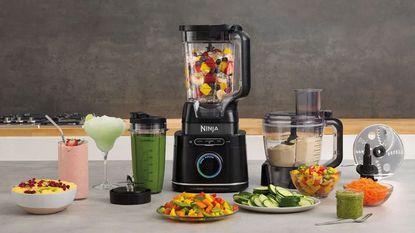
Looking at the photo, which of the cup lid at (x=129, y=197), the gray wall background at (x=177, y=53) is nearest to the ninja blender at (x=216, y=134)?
the cup lid at (x=129, y=197)

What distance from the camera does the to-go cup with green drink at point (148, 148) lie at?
250cm

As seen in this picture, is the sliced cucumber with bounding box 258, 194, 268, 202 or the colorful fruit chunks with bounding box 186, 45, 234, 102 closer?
the sliced cucumber with bounding box 258, 194, 268, 202

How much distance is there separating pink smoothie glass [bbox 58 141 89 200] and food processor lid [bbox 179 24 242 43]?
0.51 meters

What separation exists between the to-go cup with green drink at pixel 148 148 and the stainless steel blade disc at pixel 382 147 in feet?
2.38

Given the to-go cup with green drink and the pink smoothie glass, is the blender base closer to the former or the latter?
the to-go cup with green drink

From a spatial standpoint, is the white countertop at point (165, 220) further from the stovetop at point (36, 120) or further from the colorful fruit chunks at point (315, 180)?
the stovetop at point (36, 120)

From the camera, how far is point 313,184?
7.80 ft

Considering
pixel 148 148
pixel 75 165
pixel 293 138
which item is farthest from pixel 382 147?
pixel 75 165

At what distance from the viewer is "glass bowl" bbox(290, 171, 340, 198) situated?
7.77ft

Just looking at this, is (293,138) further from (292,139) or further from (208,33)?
(208,33)

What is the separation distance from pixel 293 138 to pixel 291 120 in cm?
6

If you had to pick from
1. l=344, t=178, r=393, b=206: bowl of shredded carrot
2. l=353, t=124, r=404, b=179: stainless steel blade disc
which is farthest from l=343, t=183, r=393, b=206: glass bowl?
→ l=353, t=124, r=404, b=179: stainless steel blade disc

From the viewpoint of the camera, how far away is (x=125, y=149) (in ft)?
15.2

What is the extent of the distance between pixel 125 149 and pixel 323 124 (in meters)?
2.18
